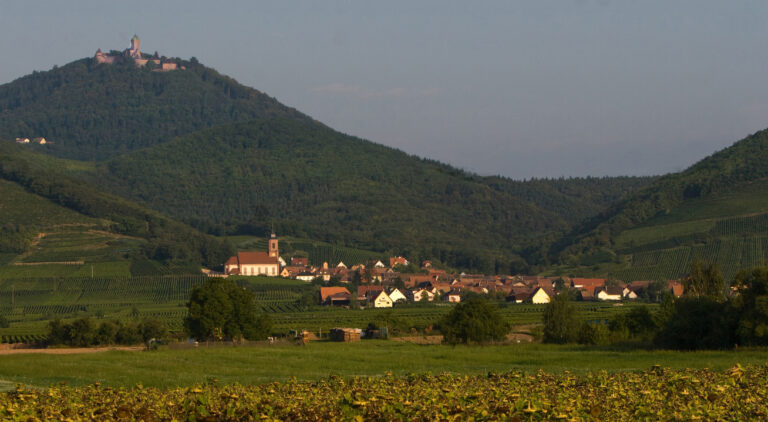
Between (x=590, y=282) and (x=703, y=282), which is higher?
(x=590, y=282)

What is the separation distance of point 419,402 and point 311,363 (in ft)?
75.4

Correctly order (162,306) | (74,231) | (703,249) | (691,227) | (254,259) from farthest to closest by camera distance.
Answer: (254,259), (74,231), (691,227), (703,249), (162,306)

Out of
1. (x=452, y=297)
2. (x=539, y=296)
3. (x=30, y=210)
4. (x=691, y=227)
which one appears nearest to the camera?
(x=539, y=296)

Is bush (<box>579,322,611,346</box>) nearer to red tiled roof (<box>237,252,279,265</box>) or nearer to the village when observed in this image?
the village

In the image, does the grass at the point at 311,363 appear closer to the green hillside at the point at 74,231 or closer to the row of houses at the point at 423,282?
the row of houses at the point at 423,282

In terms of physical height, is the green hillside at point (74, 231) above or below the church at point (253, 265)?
above

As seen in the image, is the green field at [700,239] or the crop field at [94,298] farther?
the green field at [700,239]

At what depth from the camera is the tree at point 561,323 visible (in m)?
57.3

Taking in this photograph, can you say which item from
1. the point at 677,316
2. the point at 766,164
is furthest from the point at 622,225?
the point at 677,316

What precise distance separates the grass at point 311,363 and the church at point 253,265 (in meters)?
115

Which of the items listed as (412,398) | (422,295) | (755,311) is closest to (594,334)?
(755,311)

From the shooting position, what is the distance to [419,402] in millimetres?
17359

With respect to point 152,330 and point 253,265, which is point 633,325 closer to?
point 152,330

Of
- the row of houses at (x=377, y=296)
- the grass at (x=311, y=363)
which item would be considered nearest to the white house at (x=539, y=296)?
the row of houses at (x=377, y=296)
